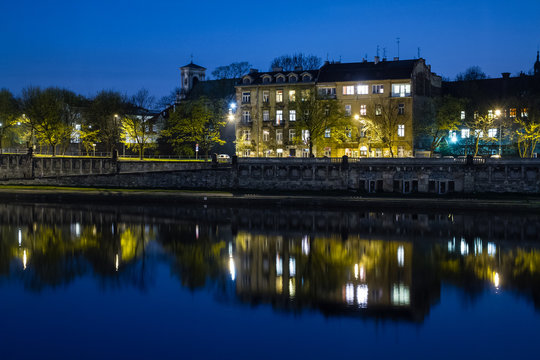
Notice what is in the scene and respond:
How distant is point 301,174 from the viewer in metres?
74.1

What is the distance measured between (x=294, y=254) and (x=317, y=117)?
39332 mm

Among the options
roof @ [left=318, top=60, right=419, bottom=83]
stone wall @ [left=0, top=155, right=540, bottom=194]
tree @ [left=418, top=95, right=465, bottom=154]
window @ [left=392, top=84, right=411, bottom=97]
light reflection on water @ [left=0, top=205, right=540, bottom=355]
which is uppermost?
roof @ [left=318, top=60, right=419, bottom=83]

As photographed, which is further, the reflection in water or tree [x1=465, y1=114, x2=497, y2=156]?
tree [x1=465, y1=114, x2=497, y2=156]

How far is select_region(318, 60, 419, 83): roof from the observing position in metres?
83.4

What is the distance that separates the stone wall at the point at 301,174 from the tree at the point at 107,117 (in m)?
13.6

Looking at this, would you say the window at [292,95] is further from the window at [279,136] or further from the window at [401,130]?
the window at [401,130]

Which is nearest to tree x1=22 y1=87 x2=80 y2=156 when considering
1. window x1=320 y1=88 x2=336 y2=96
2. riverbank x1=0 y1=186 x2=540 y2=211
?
riverbank x1=0 y1=186 x2=540 y2=211

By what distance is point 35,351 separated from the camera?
24.9 m

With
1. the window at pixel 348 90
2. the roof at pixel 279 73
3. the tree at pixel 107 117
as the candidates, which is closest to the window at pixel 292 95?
the roof at pixel 279 73

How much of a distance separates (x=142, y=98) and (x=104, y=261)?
68.4 meters

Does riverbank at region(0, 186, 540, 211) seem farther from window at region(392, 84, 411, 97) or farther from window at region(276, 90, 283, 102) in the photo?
window at region(276, 90, 283, 102)

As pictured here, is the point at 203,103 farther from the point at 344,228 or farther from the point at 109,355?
the point at 109,355

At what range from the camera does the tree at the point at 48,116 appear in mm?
95875

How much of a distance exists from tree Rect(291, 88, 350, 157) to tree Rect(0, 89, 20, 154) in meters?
49.0
